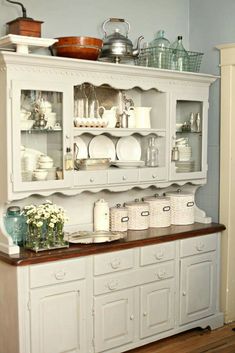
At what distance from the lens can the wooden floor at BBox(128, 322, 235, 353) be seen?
3.75 meters

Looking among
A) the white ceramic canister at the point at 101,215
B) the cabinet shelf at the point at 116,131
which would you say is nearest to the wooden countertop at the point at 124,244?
the white ceramic canister at the point at 101,215

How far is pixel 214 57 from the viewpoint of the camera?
4.31 m

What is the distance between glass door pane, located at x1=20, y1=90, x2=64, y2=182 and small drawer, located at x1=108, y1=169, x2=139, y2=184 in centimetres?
40

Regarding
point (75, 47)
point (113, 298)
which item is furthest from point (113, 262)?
point (75, 47)

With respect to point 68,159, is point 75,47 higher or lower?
higher


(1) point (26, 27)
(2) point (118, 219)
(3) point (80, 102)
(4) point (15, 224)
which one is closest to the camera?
(1) point (26, 27)

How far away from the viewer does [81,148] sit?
3.71 meters

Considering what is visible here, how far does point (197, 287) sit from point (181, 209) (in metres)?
0.58

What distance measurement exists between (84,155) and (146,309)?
1.11 metres

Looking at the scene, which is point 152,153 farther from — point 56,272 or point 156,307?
point 56,272

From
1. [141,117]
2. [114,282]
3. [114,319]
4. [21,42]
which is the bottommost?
[114,319]

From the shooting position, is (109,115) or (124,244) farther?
(109,115)

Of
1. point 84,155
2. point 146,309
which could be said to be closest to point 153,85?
point 84,155

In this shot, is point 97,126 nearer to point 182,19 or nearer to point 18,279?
point 18,279
